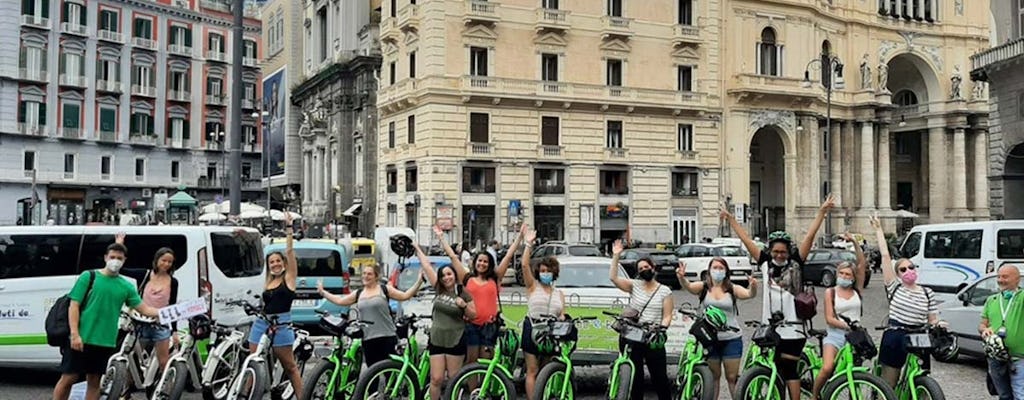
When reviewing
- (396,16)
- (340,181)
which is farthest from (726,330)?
(340,181)

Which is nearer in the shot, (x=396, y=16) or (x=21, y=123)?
(x=396, y=16)

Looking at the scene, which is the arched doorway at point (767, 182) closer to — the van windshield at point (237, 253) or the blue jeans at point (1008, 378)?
the van windshield at point (237, 253)

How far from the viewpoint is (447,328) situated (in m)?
8.53

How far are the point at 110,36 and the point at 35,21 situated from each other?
4991 millimetres

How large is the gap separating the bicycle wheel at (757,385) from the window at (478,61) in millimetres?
33289

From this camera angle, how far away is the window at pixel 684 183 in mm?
44375

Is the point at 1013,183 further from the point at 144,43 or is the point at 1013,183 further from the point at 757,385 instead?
the point at 144,43

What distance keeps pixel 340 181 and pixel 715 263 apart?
45.1m

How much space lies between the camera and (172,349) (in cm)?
935

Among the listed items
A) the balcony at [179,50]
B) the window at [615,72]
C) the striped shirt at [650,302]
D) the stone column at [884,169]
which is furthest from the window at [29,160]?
the striped shirt at [650,302]

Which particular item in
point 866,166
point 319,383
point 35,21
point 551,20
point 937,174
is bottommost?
point 319,383

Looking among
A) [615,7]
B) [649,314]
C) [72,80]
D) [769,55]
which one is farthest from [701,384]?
[72,80]

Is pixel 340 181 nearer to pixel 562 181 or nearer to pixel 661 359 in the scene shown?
pixel 562 181

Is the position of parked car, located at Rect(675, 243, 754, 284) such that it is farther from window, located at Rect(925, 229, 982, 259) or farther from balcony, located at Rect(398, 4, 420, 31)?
balcony, located at Rect(398, 4, 420, 31)
